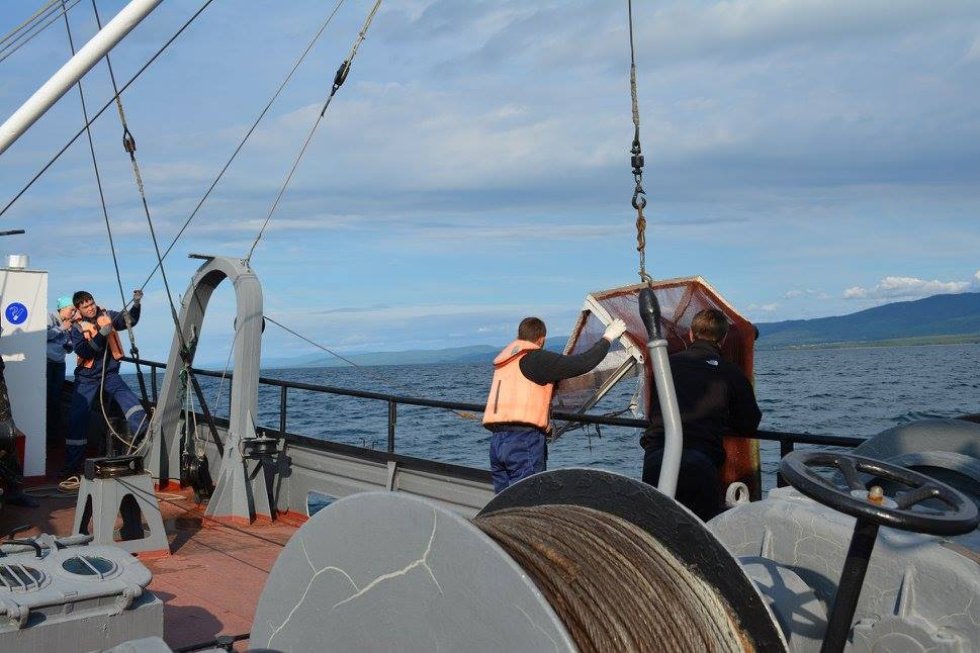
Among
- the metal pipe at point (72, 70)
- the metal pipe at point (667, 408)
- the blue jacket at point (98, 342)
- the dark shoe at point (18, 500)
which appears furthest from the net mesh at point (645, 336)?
the dark shoe at point (18, 500)

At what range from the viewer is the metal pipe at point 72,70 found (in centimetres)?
500

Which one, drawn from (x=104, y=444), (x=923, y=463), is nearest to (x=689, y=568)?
(x=923, y=463)

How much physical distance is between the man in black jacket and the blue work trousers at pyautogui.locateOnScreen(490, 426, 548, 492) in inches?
36.6

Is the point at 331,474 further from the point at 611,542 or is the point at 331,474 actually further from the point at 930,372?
the point at 930,372

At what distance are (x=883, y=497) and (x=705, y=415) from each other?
276cm

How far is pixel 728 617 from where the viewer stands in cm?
284

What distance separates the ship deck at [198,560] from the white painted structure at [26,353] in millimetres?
466

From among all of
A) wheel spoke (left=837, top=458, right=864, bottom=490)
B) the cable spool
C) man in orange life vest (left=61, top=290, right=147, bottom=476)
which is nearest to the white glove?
the cable spool

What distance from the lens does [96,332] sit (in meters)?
10.2

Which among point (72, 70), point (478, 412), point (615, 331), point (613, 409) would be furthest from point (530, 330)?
point (613, 409)

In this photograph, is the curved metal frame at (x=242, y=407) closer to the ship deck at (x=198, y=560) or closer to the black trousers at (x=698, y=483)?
the ship deck at (x=198, y=560)

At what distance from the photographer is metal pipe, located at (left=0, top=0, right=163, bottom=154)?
500 centimetres

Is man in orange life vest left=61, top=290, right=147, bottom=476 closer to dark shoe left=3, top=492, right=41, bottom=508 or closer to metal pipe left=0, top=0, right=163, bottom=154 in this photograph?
dark shoe left=3, top=492, right=41, bottom=508

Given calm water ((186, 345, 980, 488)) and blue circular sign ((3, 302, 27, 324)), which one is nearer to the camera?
blue circular sign ((3, 302, 27, 324))
